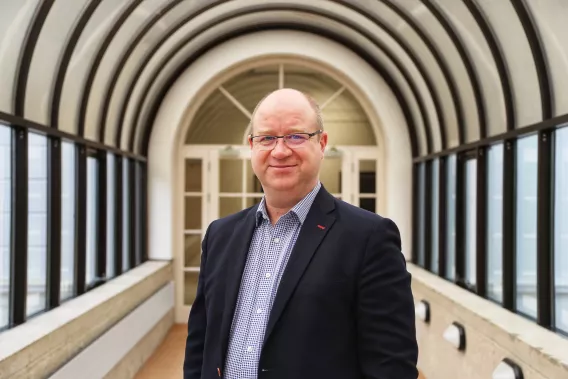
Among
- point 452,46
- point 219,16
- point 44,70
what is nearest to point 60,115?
point 44,70

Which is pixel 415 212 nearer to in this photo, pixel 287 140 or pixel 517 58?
pixel 517 58

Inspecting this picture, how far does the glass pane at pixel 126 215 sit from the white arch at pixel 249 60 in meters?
0.83

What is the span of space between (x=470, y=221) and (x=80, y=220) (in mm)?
4209

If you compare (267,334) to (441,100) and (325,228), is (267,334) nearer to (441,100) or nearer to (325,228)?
(325,228)

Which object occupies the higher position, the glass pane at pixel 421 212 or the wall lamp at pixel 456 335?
the glass pane at pixel 421 212

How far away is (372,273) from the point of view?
5.52 feet

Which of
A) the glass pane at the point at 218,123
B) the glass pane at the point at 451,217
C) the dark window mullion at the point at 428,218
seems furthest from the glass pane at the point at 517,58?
the glass pane at the point at 218,123

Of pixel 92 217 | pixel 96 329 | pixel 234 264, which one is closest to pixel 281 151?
pixel 234 264

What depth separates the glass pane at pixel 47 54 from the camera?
5070 mm

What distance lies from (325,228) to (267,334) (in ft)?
1.10

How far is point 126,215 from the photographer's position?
890 centimetres

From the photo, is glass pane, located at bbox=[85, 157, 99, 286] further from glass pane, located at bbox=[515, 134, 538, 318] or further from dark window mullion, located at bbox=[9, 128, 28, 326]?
glass pane, located at bbox=[515, 134, 538, 318]

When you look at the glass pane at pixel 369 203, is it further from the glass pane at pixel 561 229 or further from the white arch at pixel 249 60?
the glass pane at pixel 561 229

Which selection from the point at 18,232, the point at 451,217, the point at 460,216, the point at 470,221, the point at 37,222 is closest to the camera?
the point at 18,232
